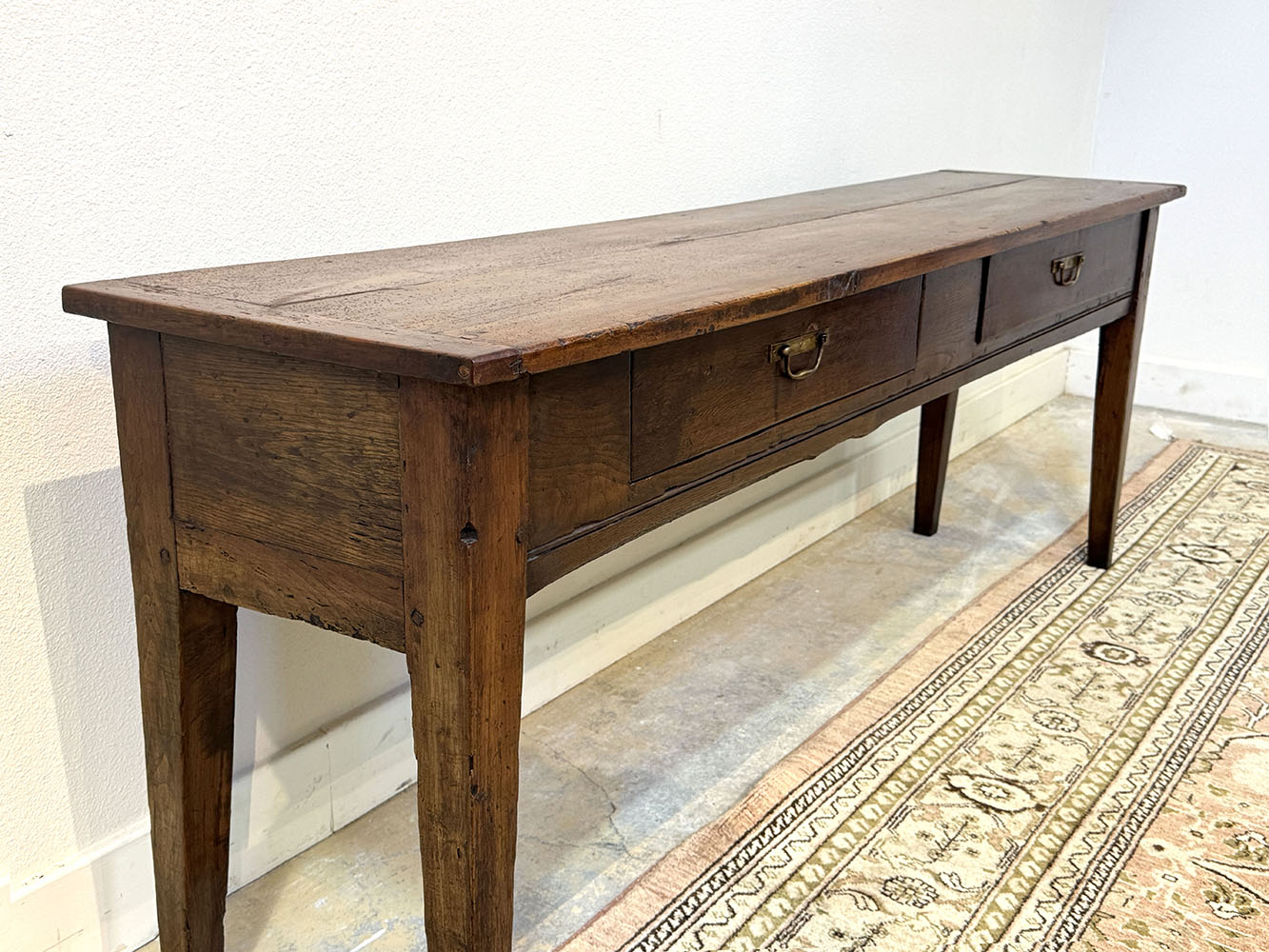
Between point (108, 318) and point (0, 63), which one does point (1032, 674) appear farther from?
point (0, 63)

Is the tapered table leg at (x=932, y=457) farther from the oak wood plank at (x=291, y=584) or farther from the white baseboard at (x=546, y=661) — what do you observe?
the oak wood plank at (x=291, y=584)

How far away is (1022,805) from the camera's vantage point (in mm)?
1837

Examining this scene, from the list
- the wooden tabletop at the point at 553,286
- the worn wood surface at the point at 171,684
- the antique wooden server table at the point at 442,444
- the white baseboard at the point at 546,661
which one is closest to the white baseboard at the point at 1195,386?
the white baseboard at the point at 546,661

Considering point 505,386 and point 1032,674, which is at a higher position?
point 505,386

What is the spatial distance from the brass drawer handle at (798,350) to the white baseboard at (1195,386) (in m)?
2.91

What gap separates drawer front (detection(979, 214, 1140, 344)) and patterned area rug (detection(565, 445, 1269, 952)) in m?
0.65

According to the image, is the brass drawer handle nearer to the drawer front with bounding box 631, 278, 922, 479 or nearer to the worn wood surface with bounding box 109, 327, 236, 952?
the drawer front with bounding box 631, 278, 922, 479

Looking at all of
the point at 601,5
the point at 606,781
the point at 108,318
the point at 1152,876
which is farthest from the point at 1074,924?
the point at 601,5

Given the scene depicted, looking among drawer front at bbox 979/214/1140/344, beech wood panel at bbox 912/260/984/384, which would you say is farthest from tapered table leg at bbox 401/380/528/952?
drawer front at bbox 979/214/1140/344

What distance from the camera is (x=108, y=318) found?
117 cm

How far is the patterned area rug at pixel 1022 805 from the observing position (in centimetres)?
156

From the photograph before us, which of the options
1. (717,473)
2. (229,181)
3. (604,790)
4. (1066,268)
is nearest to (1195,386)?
(1066,268)

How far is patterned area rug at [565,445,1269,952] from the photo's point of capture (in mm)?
1563

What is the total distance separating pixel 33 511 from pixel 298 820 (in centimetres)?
60
